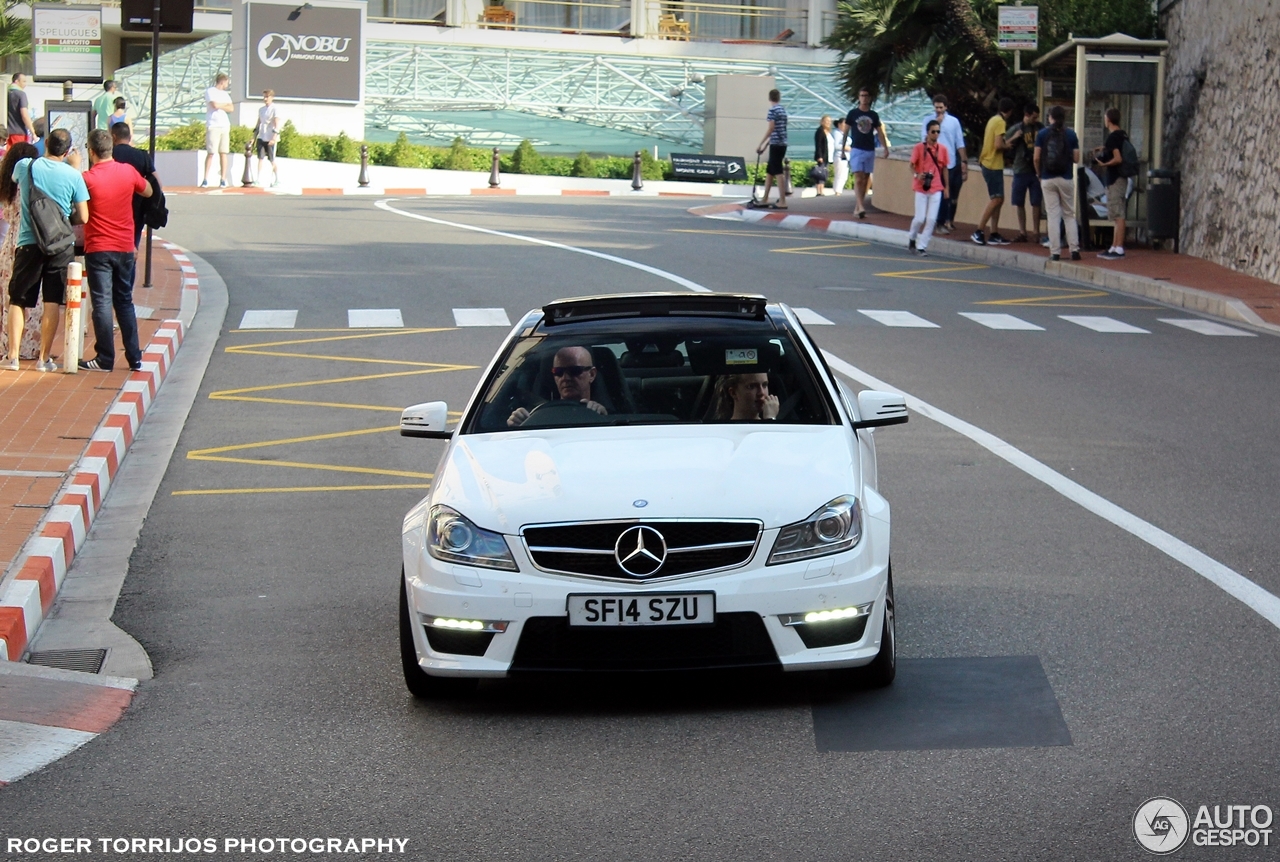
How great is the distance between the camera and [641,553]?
598 centimetres

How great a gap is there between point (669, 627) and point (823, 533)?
0.64 metres

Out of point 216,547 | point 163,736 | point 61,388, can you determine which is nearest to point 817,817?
point 163,736

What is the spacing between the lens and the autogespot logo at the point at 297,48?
49.6 meters

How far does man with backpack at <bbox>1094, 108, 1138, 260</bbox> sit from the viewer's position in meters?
23.8

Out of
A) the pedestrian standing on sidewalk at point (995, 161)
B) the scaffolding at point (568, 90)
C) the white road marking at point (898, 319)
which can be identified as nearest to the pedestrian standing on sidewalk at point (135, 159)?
the white road marking at point (898, 319)

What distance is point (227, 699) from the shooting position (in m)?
6.61

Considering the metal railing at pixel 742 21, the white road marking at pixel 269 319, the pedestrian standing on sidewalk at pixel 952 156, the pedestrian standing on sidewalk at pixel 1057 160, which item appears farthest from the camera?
the metal railing at pixel 742 21

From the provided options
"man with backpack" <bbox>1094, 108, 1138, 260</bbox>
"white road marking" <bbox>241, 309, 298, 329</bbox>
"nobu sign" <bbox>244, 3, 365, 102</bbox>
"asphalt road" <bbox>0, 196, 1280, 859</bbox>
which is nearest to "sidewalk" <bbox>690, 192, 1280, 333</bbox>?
"man with backpack" <bbox>1094, 108, 1138, 260</bbox>

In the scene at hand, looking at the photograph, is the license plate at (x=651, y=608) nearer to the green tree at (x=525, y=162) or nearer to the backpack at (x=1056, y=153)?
the backpack at (x=1056, y=153)

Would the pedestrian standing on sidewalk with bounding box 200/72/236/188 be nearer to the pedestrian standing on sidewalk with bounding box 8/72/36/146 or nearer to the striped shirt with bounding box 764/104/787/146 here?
the pedestrian standing on sidewalk with bounding box 8/72/36/146

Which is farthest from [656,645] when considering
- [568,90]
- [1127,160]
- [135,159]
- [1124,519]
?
[568,90]

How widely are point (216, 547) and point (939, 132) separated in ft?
61.0

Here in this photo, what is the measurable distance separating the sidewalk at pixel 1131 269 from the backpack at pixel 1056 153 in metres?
1.31

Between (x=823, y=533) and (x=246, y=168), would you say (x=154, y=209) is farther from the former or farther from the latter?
(x=246, y=168)
